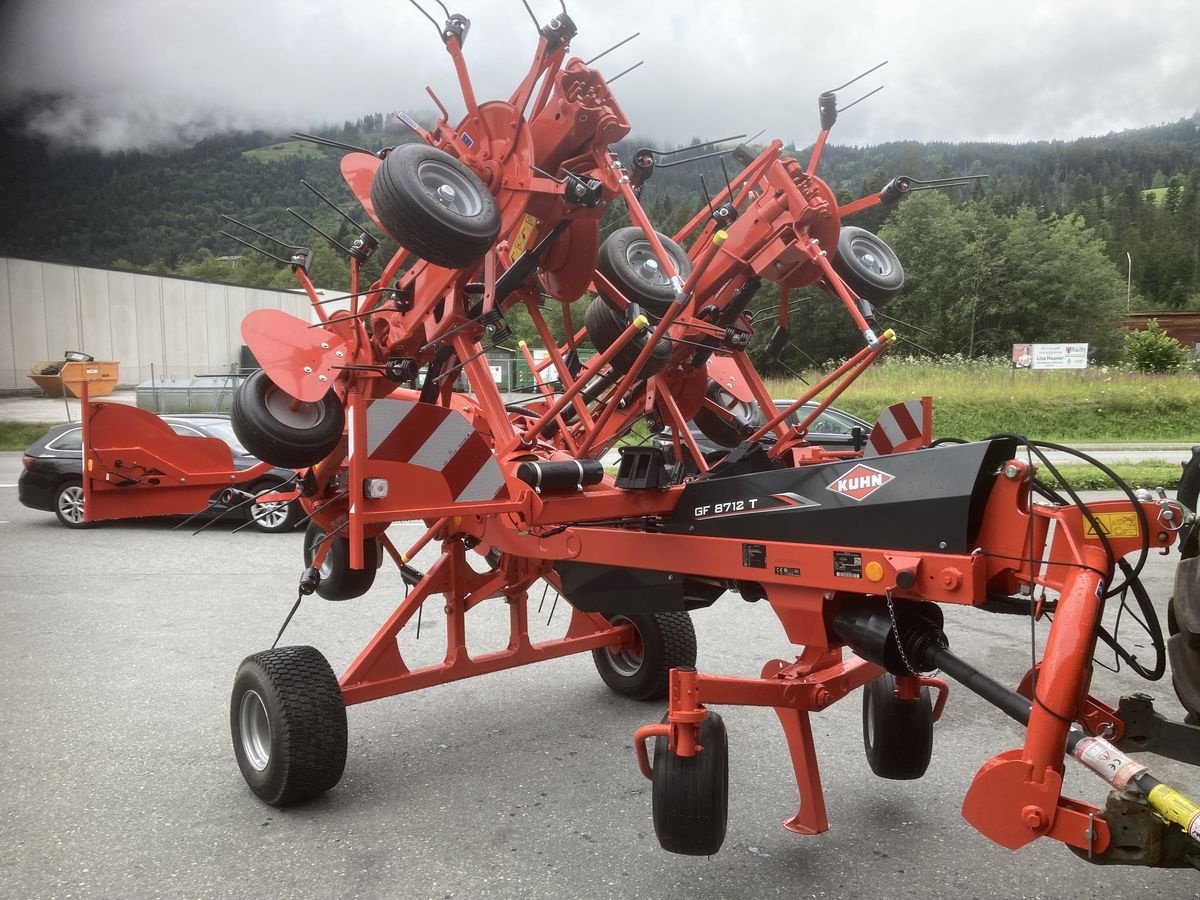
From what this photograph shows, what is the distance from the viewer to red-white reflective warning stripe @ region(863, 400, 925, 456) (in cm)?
427

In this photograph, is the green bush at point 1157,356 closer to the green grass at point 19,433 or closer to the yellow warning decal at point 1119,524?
the yellow warning decal at point 1119,524

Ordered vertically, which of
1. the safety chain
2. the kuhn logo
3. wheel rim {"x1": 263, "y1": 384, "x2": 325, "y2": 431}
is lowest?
the safety chain

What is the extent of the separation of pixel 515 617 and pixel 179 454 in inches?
80.7

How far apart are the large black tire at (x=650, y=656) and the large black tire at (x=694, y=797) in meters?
1.95

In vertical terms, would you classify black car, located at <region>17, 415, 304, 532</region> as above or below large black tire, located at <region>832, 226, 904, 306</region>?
below

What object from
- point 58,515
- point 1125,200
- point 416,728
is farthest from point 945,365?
point 1125,200

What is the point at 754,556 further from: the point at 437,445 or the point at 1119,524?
the point at 437,445

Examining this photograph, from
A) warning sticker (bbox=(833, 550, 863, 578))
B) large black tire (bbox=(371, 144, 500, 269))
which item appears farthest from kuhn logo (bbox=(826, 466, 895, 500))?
large black tire (bbox=(371, 144, 500, 269))

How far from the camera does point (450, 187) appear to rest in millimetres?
3686

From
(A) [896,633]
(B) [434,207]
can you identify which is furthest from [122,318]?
(A) [896,633]

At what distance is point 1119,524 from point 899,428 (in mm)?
1929

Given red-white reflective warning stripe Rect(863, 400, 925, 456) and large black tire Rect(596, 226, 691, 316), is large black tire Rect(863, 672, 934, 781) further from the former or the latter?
large black tire Rect(596, 226, 691, 316)

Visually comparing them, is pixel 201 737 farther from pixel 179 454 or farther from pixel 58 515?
pixel 58 515

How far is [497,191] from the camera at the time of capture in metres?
4.09
